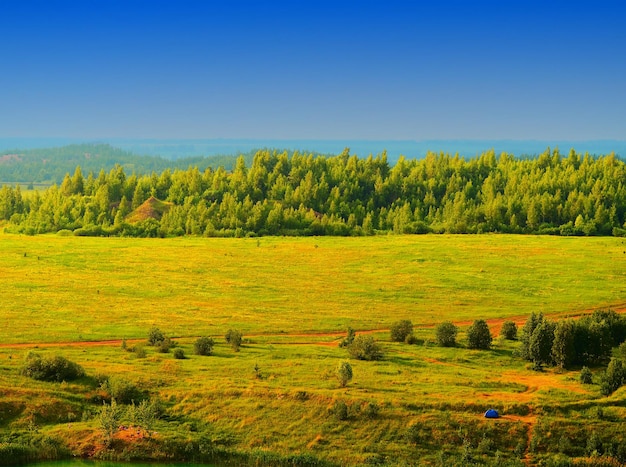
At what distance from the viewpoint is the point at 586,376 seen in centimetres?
6219

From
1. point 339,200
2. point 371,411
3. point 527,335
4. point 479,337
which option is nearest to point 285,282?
point 479,337

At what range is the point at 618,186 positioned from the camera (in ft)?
564

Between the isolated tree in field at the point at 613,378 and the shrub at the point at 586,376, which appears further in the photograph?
the shrub at the point at 586,376

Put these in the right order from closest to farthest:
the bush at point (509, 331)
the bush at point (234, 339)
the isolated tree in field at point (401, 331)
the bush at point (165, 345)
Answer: the bush at point (165, 345), the bush at point (234, 339), the isolated tree in field at point (401, 331), the bush at point (509, 331)

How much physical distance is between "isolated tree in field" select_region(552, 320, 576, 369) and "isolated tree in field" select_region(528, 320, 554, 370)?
62cm

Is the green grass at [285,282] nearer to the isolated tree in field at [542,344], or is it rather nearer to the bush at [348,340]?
the bush at [348,340]

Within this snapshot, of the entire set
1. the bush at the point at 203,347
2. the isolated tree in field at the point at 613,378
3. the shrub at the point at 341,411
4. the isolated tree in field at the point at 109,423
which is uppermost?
the isolated tree in field at the point at 613,378

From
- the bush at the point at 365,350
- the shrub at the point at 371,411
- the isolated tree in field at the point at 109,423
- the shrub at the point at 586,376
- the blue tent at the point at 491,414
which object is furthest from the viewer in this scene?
the bush at the point at 365,350

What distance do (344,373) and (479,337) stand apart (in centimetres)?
1867

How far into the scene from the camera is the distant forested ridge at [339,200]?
154 m

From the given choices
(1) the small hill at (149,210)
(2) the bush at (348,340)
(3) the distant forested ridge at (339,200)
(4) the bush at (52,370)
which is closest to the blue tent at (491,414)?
(2) the bush at (348,340)

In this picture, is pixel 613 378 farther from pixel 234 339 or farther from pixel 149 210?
pixel 149 210

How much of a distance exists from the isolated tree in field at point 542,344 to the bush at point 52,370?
1532 inches

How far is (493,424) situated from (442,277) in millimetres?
53007
